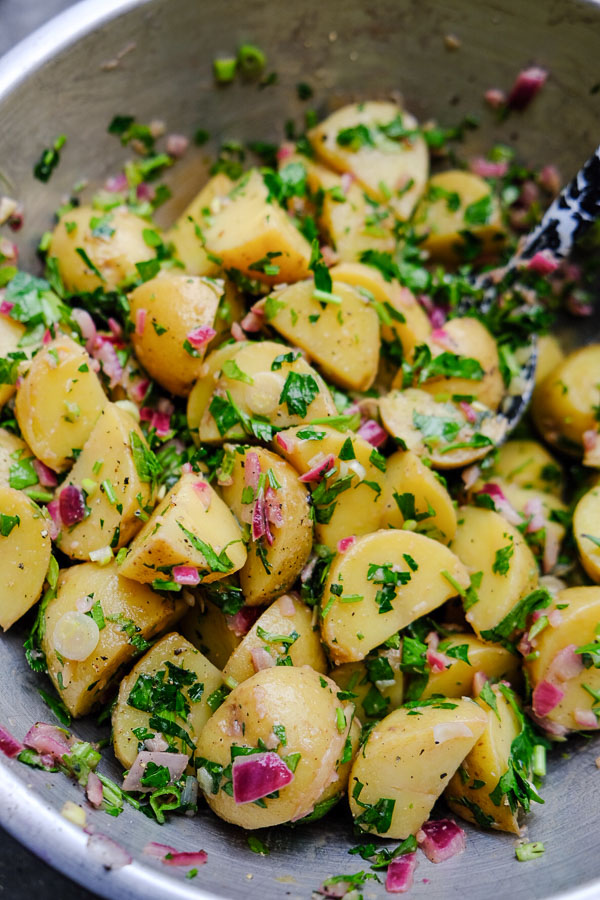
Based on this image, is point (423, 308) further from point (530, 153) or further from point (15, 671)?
point (15, 671)

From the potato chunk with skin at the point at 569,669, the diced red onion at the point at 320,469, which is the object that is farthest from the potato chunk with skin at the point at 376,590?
the potato chunk with skin at the point at 569,669

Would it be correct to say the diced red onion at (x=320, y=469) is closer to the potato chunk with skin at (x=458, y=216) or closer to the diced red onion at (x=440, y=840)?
the diced red onion at (x=440, y=840)

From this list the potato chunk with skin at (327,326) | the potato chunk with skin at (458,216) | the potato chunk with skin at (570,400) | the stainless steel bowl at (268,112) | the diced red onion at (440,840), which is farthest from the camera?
the potato chunk with skin at (458,216)

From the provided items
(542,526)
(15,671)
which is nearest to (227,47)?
(542,526)

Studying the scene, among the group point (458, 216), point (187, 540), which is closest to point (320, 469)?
point (187, 540)

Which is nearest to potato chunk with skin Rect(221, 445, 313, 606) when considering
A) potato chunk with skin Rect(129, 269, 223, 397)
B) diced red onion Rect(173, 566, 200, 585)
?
diced red onion Rect(173, 566, 200, 585)

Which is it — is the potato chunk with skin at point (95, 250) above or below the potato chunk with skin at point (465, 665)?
above
